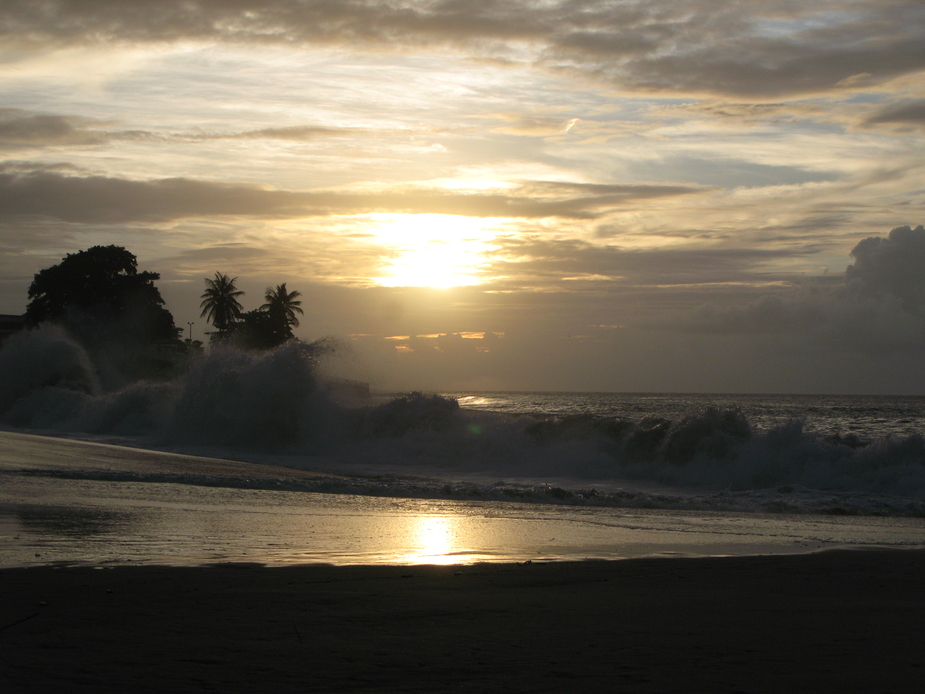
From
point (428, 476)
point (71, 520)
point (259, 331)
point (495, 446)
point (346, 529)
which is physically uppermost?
point (259, 331)

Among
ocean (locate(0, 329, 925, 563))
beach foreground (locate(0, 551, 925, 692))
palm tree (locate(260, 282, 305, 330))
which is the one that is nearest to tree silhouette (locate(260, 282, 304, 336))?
palm tree (locate(260, 282, 305, 330))

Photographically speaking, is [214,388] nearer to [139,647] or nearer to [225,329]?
[139,647]

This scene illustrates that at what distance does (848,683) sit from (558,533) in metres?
5.50

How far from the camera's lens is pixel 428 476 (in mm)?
17938

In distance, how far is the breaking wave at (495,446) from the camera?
14492 mm

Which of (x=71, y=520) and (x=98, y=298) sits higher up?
(x=98, y=298)

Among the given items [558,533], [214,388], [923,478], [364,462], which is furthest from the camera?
[214,388]

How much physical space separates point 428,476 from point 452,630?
13.3m

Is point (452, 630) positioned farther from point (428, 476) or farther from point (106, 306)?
point (106, 306)

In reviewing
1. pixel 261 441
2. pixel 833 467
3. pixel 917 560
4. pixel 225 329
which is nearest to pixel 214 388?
pixel 261 441

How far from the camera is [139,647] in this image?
13.5 ft

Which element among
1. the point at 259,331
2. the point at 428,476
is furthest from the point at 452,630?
the point at 259,331

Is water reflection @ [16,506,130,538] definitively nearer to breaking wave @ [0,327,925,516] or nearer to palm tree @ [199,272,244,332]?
breaking wave @ [0,327,925,516]

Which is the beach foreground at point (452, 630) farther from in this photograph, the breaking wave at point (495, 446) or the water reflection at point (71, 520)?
the breaking wave at point (495, 446)
